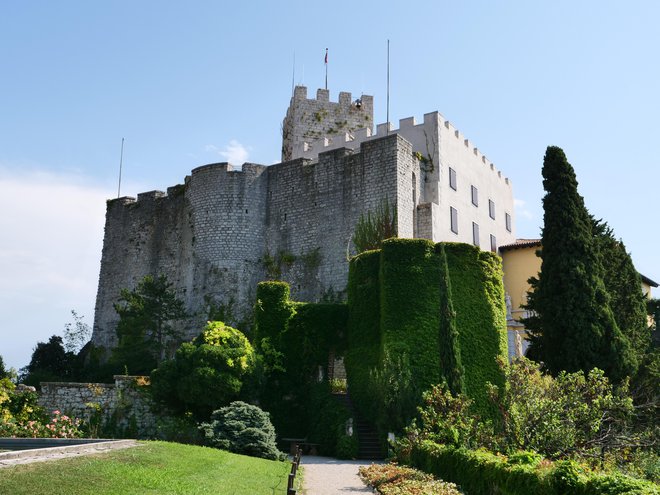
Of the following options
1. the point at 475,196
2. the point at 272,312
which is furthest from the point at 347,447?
the point at 475,196

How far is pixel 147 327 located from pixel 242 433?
15.3m

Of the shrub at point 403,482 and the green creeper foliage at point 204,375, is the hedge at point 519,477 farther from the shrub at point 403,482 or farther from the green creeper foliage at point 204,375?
the green creeper foliage at point 204,375

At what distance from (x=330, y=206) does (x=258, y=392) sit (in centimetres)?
1240

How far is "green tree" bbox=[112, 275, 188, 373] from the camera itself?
34.2 m

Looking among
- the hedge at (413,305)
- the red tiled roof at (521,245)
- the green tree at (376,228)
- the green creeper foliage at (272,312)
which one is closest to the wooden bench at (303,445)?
the green creeper foliage at (272,312)

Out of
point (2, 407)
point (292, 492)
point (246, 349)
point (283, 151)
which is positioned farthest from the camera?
point (283, 151)

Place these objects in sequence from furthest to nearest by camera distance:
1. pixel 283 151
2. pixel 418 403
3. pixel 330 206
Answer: pixel 283 151 → pixel 330 206 → pixel 418 403

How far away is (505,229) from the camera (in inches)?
1833

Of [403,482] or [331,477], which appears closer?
[403,482]

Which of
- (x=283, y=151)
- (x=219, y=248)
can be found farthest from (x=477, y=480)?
(x=283, y=151)

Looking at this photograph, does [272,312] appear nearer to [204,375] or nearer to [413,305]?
[204,375]

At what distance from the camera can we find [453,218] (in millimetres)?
38250

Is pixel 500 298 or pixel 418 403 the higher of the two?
pixel 500 298

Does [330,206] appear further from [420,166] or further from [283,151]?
[283,151]
